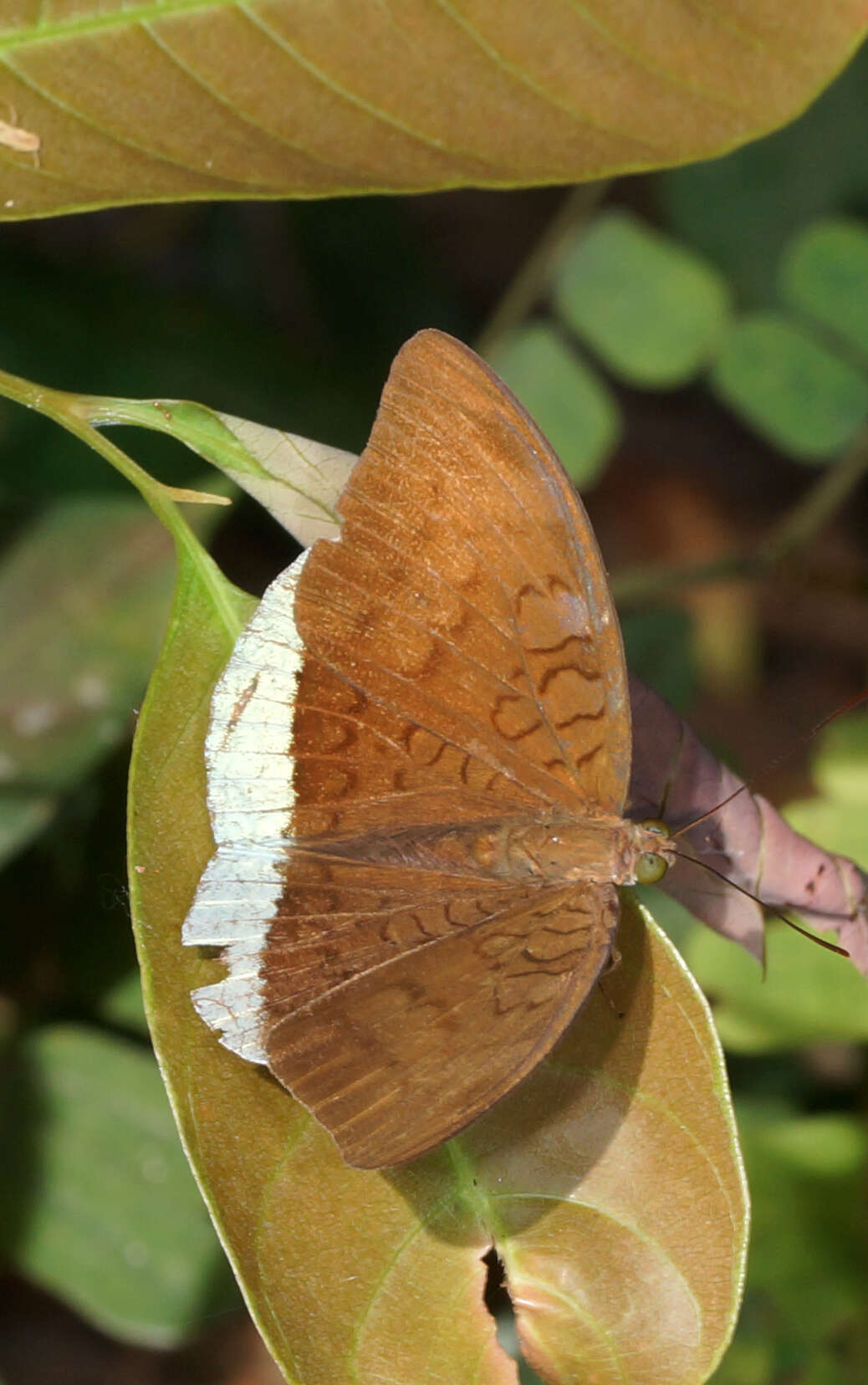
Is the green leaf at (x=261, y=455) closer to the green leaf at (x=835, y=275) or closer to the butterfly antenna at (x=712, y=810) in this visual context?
the butterfly antenna at (x=712, y=810)

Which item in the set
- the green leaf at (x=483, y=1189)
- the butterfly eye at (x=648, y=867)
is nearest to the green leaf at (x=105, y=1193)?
the green leaf at (x=483, y=1189)

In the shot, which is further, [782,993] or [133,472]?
[782,993]

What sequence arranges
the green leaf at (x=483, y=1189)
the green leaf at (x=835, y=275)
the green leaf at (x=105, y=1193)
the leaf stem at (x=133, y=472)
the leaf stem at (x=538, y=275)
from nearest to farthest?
the green leaf at (x=483, y=1189), the leaf stem at (x=133, y=472), the green leaf at (x=105, y=1193), the green leaf at (x=835, y=275), the leaf stem at (x=538, y=275)

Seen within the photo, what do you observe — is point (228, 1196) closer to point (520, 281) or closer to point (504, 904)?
point (504, 904)

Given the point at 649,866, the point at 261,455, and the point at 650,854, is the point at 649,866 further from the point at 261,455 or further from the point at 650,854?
the point at 261,455

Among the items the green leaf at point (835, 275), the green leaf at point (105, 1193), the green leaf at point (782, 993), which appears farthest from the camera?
the green leaf at point (835, 275)

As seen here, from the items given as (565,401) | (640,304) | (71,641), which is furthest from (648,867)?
(640,304)
